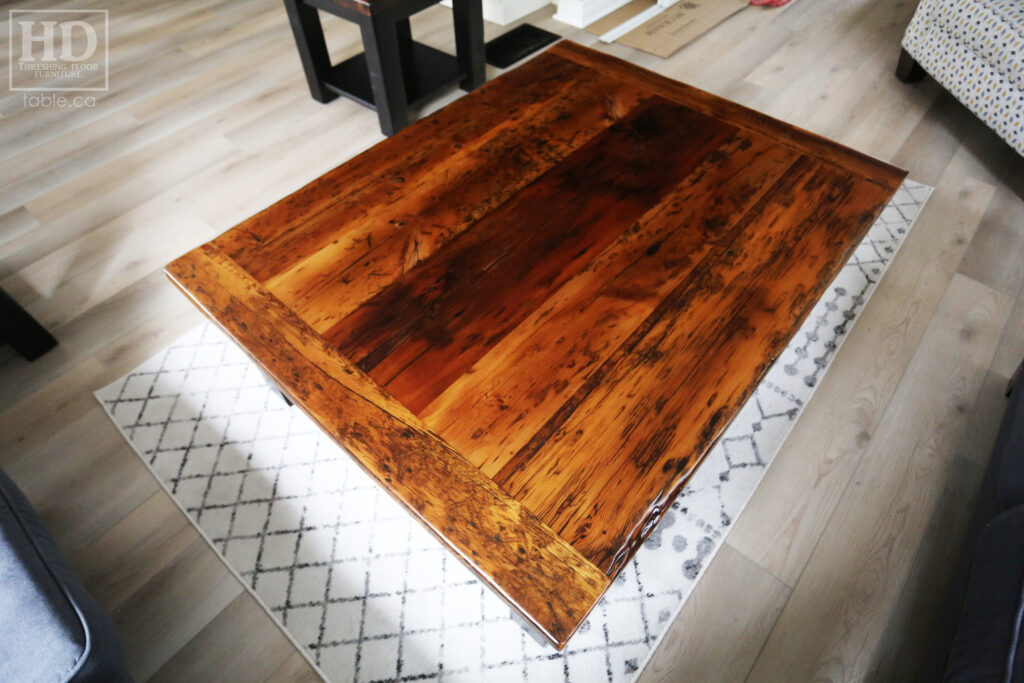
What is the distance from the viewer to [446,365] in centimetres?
99

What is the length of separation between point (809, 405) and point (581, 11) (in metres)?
2.17

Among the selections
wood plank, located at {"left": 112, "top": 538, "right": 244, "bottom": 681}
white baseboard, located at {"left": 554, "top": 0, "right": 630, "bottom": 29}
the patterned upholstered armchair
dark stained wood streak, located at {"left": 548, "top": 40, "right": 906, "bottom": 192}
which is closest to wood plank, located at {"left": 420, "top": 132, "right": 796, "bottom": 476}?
dark stained wood streak, located at {"left": 548, "top": 40, "right": 906, "bottom": 192}

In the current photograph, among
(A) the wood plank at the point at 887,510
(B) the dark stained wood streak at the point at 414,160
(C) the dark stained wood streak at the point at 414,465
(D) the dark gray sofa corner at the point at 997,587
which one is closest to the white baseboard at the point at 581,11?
(B) the dark stained wood streak at the point at 414,160

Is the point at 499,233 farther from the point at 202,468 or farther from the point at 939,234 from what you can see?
Result: the point at 939,234

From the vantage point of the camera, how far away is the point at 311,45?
208 cm

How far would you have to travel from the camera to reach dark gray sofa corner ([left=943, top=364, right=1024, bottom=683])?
2.42 feet

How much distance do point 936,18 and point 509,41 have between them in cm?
166

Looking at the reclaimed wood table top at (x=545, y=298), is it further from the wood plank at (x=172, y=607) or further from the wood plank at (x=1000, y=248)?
the wood plank at (x=1000, y=248)

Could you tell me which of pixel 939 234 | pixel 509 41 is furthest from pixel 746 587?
pixel 509 41

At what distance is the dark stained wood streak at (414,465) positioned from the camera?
0.76 m

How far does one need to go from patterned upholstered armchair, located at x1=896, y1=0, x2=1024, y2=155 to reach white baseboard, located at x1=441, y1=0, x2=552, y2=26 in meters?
1.66

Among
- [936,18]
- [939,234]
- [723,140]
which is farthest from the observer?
[936,18]

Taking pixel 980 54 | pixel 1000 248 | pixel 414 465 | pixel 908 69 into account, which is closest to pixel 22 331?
pixel 414 465

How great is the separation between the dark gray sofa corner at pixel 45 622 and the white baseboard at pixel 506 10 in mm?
2689
